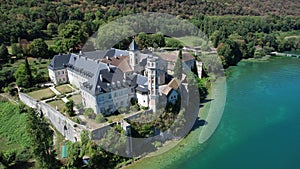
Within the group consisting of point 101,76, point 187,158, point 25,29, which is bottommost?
point 187,158

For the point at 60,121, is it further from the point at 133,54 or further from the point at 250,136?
the point at 250,136

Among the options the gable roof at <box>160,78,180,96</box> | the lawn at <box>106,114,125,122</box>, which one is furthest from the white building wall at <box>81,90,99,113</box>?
the gable roof at <box>160,78,180,96</box>

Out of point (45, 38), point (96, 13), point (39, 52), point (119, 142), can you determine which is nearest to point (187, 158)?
point (119, 142)

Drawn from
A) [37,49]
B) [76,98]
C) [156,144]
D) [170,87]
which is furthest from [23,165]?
[37,49]

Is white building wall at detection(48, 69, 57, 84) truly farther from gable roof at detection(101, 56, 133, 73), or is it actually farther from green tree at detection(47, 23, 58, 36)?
green tree at detection(47, 23, 58, 36)

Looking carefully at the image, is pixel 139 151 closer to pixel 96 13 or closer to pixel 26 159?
pixel 26 159

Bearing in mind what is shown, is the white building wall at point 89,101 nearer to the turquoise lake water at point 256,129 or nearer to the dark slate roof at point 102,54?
the turquoise lake water at point 256,129
